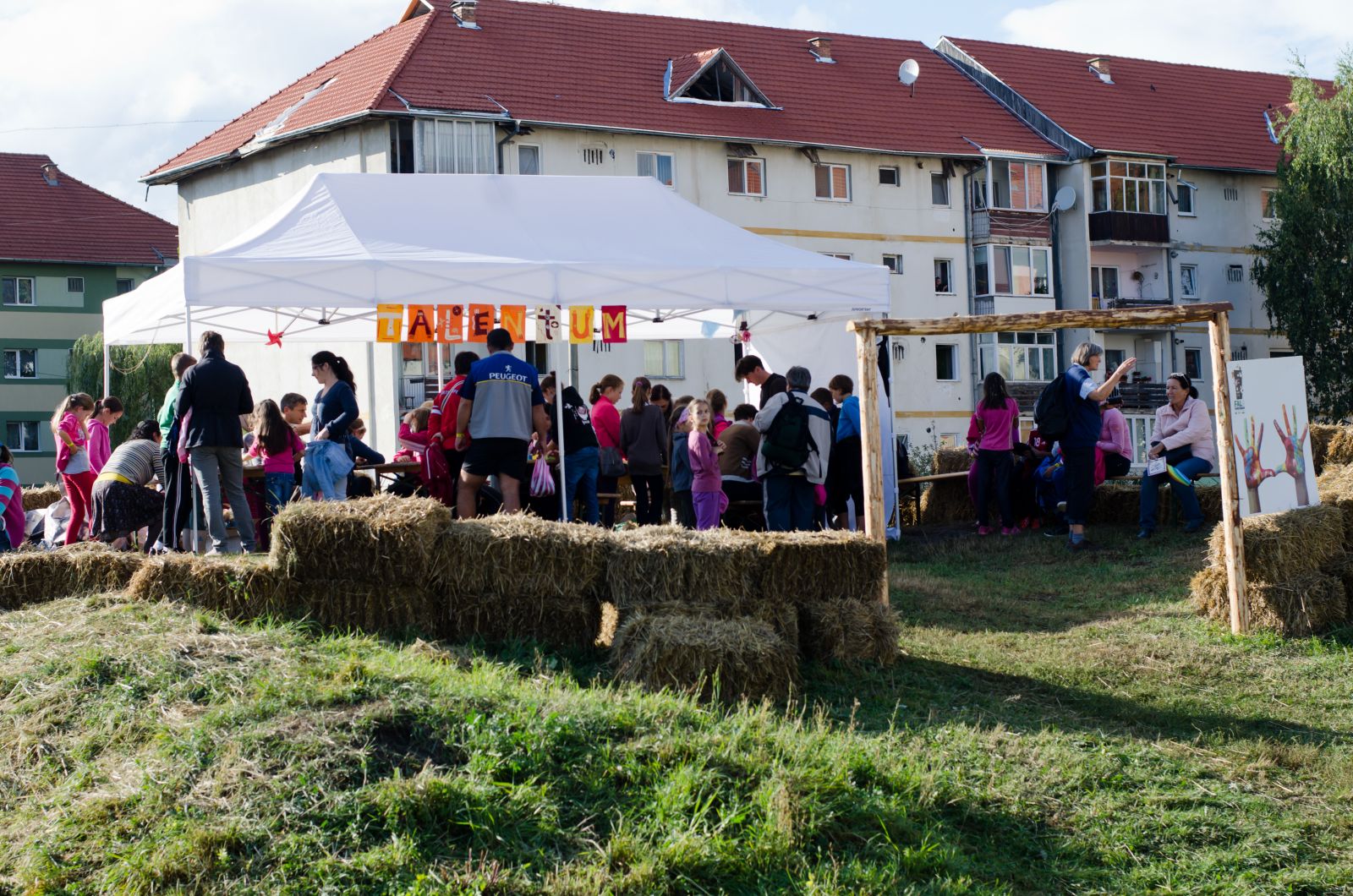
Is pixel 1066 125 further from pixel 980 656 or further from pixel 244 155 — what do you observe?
pixel 980 656

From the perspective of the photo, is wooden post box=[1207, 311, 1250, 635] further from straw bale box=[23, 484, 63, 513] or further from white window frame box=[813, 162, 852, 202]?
white window frame box=[813, 162, 852, 202]

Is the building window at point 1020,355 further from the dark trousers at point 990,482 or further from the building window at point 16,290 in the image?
the building window at point 16,290

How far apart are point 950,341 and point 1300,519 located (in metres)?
37.9

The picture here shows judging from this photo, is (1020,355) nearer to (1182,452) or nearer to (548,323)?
(1182,452)

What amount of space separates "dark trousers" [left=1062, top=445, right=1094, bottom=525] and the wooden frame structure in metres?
3.17

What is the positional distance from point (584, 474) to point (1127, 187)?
4038 centimetres

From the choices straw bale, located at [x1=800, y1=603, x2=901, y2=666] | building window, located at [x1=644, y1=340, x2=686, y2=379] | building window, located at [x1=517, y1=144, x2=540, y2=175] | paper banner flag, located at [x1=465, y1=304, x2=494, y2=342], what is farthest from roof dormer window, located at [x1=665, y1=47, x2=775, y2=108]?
straw bale, located at [x1=800, y1=603, x2=901, y2=666]

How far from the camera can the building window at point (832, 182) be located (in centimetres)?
4581

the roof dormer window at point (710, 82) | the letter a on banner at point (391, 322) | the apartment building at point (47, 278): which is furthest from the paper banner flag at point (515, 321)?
the apartment building at point (47, 278)

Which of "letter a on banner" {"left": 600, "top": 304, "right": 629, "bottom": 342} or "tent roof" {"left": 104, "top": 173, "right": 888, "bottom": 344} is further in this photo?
"letter a on banner" {"left": 600, "top": 304, "right": 629, "bottom": 342}

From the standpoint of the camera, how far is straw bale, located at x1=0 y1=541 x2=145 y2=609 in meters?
9.09

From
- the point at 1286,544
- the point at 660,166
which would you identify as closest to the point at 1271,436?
the point at 1286,544

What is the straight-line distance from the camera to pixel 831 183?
1812 inches

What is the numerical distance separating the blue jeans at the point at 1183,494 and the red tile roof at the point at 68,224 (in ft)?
179
